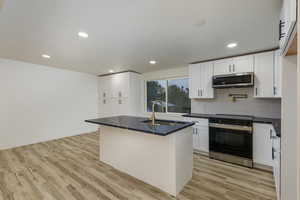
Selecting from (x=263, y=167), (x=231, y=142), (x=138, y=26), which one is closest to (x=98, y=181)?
(x=138, y=26)

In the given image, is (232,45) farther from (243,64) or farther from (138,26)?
(138,26)

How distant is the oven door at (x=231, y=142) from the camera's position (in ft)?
8.84

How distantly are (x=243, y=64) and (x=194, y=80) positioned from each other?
114 cm

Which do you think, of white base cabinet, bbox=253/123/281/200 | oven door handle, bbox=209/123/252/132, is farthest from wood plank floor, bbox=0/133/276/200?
oven door handle, bbox=209/123/252/132

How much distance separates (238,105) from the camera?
11.1 ft

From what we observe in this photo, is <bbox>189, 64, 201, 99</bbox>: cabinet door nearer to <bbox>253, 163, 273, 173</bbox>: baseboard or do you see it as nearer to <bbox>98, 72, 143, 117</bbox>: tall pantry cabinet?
<bbox>253, 163, 273, 173</bbox>: baseboard

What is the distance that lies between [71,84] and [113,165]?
3646mm

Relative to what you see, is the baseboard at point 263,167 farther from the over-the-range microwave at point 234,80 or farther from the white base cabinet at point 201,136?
the over-the-range microwave at point 234,80

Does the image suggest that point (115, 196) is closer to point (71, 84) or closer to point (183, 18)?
point (183, 18)

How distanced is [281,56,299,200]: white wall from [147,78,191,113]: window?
2966 millimetres

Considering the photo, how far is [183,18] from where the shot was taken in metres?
1.79

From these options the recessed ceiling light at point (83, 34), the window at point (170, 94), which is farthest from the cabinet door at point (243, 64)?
the recessed ceiling light at point (83, 34)

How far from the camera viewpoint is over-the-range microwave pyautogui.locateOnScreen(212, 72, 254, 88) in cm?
294

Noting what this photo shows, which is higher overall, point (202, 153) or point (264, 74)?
point (264, 74)
